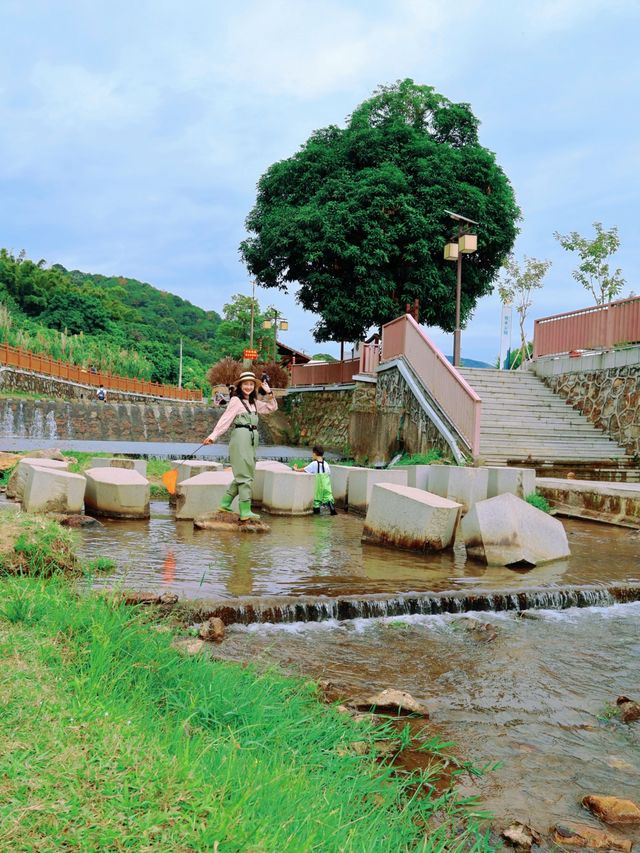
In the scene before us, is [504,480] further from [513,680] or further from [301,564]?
[513,680]

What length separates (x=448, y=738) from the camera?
4.12 metres

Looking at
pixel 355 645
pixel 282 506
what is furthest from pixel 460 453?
pixel 355 645

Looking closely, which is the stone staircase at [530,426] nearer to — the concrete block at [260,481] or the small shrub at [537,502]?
the small shrub at [537,502]

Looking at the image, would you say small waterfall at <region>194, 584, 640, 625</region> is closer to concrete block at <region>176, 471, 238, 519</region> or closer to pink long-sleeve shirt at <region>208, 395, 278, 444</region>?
pink long-sleeve shirt at <region>208, 395, 278, 444</region>

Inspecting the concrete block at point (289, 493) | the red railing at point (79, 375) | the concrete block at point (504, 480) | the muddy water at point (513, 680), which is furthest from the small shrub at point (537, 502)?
the red railing at point (79, 375)

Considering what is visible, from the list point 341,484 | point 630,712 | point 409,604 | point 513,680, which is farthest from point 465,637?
point 341,484

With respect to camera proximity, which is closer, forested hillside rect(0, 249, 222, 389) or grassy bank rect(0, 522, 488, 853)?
grassy bank rect(0, 522, 488, 853)

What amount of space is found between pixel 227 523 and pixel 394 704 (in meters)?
6.77

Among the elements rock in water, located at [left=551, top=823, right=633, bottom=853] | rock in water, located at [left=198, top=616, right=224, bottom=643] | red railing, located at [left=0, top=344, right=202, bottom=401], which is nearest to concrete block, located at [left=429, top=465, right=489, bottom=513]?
rock in water, located at [left=198, top=616, right=224, bottom=643]

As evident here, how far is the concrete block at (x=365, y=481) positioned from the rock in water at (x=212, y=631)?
303 inches

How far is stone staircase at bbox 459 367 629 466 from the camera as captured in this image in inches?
660

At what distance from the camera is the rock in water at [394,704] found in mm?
4363

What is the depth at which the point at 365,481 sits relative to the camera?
1382 cm

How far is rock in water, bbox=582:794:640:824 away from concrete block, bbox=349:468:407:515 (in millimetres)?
9557
